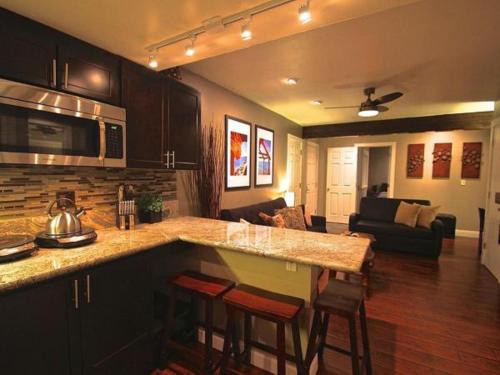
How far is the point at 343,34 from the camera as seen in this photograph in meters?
2.05

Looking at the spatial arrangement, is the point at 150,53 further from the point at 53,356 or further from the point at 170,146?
the point at 53,356

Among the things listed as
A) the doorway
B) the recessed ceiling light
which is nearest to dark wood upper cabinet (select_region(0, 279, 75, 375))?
the recessed ceiling light

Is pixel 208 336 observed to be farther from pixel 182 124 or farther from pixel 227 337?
pixel 182 124

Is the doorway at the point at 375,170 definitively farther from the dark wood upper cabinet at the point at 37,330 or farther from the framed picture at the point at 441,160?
the dark wood upper cabinet at the point at 37,330

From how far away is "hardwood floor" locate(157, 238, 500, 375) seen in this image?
186cm

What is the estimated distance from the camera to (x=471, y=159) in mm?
5496

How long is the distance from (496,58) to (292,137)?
10.9ft

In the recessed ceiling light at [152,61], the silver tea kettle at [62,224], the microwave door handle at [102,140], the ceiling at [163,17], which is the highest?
the ceiling at [163,17]

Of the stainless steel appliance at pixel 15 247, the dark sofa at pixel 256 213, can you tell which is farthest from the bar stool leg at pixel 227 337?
the dark sofa at pixel 256 213

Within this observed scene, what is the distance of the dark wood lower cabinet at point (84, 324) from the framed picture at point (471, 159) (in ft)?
21.7

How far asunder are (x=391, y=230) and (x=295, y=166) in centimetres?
223

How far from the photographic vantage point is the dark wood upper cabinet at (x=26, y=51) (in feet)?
4.34

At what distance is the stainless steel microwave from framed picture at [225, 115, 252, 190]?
1752 millimetres

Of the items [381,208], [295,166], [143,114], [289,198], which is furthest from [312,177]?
[143,114]
